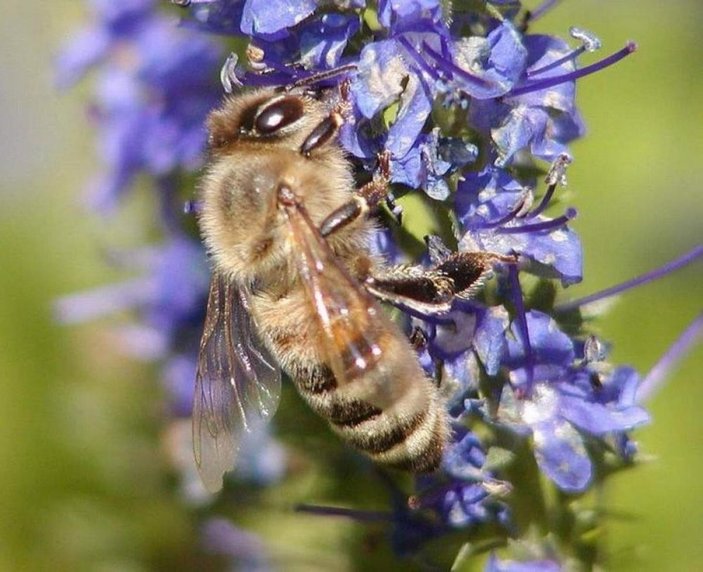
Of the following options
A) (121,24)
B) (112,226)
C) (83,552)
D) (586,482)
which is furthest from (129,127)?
(586,482)

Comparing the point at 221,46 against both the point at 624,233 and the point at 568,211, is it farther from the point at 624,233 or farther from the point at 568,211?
the point at 624,233

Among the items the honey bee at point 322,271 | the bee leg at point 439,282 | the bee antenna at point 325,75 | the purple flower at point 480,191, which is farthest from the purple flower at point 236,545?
the bee antenna at point 325,75

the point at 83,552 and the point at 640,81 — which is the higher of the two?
the point at 640,81

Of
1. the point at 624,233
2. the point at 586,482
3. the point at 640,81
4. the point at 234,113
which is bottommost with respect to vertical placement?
the point at 624,233

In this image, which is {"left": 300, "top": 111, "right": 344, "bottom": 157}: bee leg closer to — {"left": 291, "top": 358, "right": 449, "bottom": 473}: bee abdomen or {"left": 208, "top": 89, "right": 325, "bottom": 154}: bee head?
{"left": 208, "top": 89, "right": 325, "bottom": 154}: bee head

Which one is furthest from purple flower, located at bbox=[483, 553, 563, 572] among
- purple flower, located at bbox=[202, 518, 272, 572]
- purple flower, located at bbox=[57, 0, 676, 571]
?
purple flower, located at bbox=[202, 518, 272, 572]

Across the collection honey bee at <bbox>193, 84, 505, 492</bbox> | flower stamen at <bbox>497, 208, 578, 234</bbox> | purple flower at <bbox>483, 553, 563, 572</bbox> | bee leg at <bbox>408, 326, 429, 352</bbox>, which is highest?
flower stamen at <bbox>497, 208, 578, 234</bbox>

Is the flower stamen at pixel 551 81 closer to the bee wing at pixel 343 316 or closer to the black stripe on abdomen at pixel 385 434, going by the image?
the bee wing at pixel 343 316
